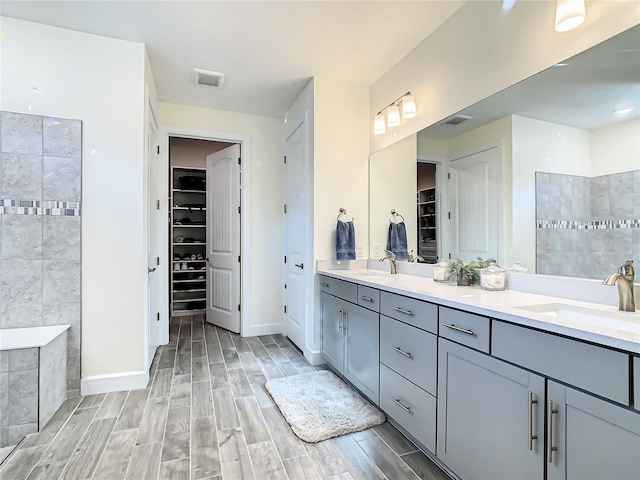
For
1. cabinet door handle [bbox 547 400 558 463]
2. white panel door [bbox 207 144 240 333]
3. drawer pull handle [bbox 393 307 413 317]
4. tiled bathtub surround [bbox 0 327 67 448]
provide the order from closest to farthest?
cabinet door handle [bbox 547 400 558 463]
drawer pull handle [bbox 393 307 413 317]
tiled bathtub surround [bbox 0 327 67 448]
white panel door [bbox 207 144 240 333]

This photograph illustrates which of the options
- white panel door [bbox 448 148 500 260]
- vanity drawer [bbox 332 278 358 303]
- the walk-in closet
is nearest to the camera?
white panel door [bbox 448 148 500 260]

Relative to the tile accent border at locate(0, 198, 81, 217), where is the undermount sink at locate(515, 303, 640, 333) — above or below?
below

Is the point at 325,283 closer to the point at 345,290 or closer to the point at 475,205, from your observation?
the point at 345,290

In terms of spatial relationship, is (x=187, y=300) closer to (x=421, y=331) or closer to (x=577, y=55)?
(x=421, y=331)

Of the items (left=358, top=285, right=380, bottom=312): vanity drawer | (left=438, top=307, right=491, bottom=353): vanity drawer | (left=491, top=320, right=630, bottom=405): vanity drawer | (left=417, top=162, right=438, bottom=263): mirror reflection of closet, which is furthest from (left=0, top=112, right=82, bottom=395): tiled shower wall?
(left=491, top=320, right=630, bottom=405): vanity drawer

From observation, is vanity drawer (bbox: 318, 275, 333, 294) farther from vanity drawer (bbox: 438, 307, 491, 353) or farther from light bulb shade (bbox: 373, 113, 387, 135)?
light bulb shade (bbox: 373, 113, 387, 135)

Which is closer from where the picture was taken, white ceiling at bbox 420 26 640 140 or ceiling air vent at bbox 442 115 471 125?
white ceiling at bbox 420 26 640 140

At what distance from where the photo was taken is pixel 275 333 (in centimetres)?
402

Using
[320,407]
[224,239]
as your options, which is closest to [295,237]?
[224,239]

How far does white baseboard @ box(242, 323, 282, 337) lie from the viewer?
12.8ft

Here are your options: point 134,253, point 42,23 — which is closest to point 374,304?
point 134,253

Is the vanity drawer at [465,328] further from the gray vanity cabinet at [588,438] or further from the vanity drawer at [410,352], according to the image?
the gray vanity cabinet at [588,438]

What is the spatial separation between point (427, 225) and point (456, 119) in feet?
2.65

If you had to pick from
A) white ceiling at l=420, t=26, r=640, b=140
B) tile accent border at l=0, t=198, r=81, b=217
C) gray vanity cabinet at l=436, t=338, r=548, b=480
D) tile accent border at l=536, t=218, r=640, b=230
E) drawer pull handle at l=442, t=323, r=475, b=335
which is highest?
white ceiling at l=420, t=26, r=640, b=140
